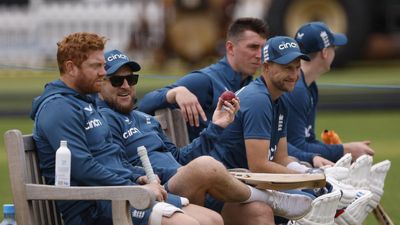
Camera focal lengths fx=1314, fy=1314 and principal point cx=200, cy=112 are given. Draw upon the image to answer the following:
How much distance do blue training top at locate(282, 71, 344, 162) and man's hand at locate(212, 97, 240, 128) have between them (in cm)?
134

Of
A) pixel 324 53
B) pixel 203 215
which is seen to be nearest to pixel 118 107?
pixel 203 215

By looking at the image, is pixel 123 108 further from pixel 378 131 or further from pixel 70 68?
pixel 378 131

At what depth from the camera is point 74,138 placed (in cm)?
728

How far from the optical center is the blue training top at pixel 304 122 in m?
9.73

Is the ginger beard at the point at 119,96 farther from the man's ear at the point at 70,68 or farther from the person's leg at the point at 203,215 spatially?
the person's leg at the point at 203,215

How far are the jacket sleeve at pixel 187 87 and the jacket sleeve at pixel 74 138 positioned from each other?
2.18 meters

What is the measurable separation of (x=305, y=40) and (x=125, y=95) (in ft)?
7.19

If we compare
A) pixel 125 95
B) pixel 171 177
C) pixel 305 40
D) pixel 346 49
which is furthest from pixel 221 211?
pixel 346 49

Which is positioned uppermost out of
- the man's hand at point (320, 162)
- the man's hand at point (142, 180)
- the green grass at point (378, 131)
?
the man's hand at point (142, 180)

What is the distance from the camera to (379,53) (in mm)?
33812

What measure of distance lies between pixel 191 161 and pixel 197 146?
2.61 feet

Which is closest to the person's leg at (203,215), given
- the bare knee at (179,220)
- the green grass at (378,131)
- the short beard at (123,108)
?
the bare knee at (179,220)

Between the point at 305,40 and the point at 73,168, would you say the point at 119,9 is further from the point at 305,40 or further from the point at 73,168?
the point at 73,168

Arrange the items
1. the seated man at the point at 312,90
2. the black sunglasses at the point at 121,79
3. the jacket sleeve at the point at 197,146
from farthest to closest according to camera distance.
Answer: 1. the seated man at the point at 312,90
2. the jacket sleeve at the point at 197,146
3. the black sunglasses at the point at 121,79
